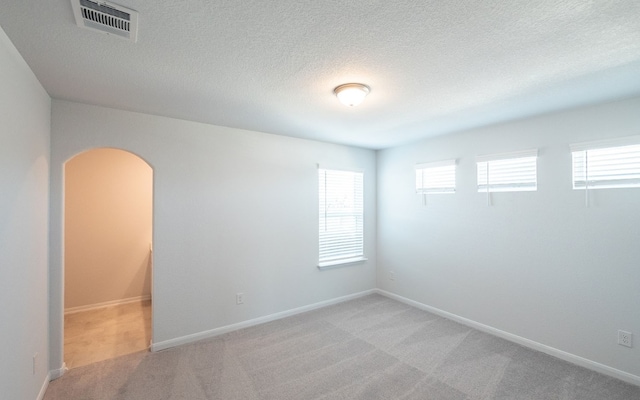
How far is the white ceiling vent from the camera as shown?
1379 mm

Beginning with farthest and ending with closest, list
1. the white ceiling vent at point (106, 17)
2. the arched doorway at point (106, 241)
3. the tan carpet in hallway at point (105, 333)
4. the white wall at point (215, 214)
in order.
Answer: the arched doorway at point (106, 241) < the tan carpet in hallway at point (105, 333) < the white wall at point (215, 214) < the white ceiling vent at point (106, 17)

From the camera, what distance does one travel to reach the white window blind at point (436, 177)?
387cm

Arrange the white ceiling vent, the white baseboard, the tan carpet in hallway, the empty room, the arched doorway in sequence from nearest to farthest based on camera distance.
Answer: the white ceiling vent → the empty room → the white baseboard → the tan carpet in hallway → the arched doorway

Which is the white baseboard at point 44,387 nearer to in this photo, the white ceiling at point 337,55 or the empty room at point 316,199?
the empty room at point 316,199

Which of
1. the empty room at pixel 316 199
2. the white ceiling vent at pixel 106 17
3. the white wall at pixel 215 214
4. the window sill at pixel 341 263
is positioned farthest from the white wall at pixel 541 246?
the white ceiling vent at pixel 106 17

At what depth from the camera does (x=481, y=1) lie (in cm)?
136

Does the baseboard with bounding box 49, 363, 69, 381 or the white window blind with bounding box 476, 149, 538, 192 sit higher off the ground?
the white window blind with bounding box 476, 149, 538, 192

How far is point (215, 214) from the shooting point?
3.43 meters

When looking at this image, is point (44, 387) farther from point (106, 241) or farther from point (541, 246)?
point (541, 246)

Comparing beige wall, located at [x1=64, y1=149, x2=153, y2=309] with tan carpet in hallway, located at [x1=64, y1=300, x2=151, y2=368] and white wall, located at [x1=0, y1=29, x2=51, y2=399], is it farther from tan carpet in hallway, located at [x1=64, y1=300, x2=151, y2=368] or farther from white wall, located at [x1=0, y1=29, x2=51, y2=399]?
white wall, located at [x1=0, y1=29, x2=51, y2=399]

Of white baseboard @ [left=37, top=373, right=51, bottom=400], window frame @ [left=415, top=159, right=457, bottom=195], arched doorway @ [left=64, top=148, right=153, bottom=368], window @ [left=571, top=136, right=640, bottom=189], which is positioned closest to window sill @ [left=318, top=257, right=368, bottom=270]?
window frame @ [left=415, top=159, right=457, bottom=195]

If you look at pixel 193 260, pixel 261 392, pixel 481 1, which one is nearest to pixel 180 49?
pixel 481 1

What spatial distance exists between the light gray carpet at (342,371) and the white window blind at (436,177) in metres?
1.84

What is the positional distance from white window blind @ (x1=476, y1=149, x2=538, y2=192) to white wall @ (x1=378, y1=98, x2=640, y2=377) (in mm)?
74
